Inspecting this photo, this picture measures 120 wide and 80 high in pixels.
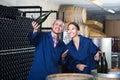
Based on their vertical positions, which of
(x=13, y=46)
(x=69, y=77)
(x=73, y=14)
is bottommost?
(x=69, y=77)

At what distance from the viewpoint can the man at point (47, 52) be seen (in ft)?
10.2

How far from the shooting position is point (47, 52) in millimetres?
3125

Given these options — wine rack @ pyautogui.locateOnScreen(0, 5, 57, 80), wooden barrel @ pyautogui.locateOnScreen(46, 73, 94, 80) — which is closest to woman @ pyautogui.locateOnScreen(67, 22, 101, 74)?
wine rack @ pyautogui.locateOnScreen(0, 5, 57, 80)

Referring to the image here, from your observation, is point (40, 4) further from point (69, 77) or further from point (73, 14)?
point (69, 77)

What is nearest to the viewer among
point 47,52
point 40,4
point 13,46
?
point 47,52

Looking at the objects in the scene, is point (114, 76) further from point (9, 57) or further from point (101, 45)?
point (101, 45)

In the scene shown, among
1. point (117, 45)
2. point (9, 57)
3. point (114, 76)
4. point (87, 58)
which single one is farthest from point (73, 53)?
point (117, 45)

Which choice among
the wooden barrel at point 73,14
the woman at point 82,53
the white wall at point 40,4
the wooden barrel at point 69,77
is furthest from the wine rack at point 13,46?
the wooden barrel at point 73,14

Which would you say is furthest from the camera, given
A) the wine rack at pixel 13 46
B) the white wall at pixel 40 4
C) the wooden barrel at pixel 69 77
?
the white wall at pixel 40 4

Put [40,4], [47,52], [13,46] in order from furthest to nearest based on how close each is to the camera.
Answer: [40,4] < [13,46] < [47,52]

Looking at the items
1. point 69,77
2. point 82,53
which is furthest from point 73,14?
point 69,77

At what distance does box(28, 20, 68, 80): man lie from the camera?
3113 mm

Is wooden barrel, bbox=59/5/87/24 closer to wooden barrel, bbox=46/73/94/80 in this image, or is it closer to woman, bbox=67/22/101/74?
woman, bbox=67/22/101/74

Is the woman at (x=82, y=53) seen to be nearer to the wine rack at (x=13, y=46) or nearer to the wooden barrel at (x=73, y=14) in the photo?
the wine rack at (x=13, y=46)
